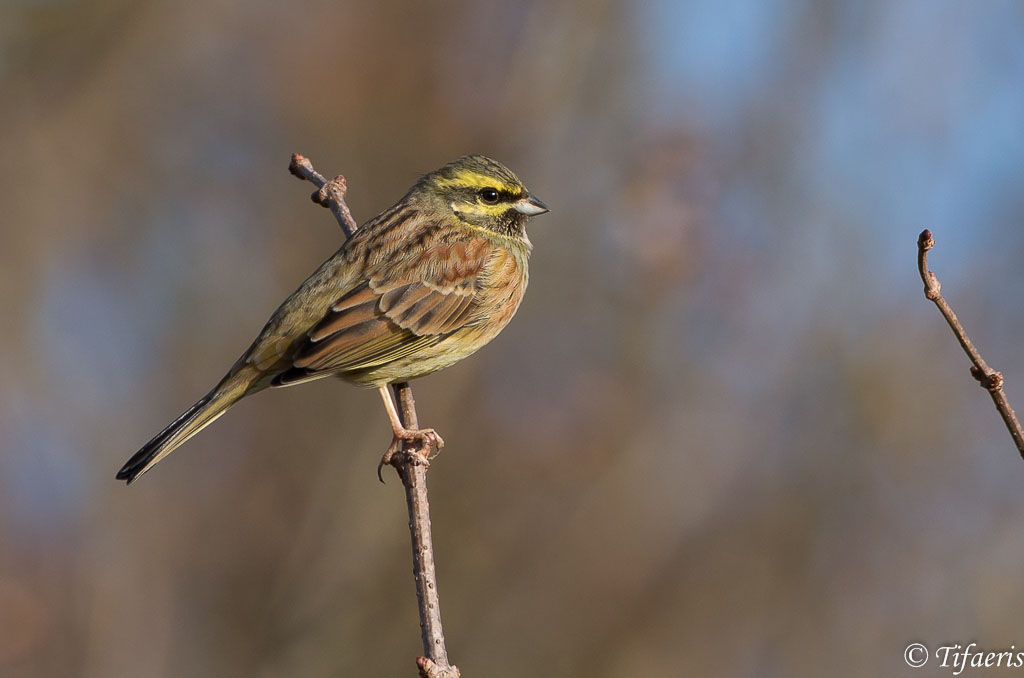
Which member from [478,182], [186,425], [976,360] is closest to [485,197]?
[478,182]

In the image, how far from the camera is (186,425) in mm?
5301

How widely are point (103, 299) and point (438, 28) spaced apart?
4411 mm

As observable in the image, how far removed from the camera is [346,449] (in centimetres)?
960

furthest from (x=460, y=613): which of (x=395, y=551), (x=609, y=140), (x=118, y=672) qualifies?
(x=609, y=140)

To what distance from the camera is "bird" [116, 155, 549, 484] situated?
5.44 m

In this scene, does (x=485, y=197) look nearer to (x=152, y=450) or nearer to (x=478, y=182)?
(x=478, y=182)

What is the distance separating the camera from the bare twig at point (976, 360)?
2.94 metres

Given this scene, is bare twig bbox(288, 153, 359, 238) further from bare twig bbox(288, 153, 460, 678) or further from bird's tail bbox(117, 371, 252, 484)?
bird's tail bbox(117, 371, 252, 484)

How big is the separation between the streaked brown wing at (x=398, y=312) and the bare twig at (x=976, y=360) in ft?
9.97

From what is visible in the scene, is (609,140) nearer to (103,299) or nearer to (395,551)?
(395,551)

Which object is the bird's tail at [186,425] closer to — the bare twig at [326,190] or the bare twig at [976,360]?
the bare twig at [326,190]

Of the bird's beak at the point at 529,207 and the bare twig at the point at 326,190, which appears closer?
the bare twig at the point at 326,190

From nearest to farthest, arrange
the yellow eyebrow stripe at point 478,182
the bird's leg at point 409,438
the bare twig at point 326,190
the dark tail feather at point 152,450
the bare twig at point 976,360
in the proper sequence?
1. the bare twig at point 976,360
2. the dark tail feather at point 152,450
3. the bird's leg at point 409,438
4. the bare twig at point 326,190
5. the yellow eyebrow stripe at point 478,182

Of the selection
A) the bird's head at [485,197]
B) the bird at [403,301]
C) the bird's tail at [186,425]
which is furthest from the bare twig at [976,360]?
the bird's tail at [186,425]
